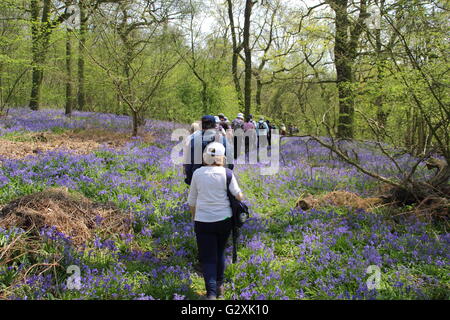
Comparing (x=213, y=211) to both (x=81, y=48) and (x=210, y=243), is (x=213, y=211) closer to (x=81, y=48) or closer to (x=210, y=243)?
(x=210, y=243)

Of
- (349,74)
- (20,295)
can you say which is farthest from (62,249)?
(349,74)

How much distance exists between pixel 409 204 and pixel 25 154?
9630mm

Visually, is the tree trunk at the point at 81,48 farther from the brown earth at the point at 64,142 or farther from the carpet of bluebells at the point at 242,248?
the carpet of bluebells at the point at 242,248

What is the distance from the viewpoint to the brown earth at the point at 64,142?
9223 mm

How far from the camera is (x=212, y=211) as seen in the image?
3855mm

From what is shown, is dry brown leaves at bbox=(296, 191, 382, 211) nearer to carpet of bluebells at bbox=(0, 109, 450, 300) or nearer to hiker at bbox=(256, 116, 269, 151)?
carpet of bluebells at bbox=(0, 109, 450, 300)

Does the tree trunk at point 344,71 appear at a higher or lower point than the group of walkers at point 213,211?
higher

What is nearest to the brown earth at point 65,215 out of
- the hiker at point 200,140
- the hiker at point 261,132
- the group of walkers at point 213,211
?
the hiker at point 200,140

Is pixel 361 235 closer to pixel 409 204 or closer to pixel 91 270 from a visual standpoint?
pixel 409 204

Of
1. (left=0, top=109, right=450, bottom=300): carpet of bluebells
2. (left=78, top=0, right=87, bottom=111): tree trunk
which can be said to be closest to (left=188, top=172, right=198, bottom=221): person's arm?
(left=0, top=109, right=450, bottom=300): carpet of bluebells

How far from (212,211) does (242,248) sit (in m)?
1.53

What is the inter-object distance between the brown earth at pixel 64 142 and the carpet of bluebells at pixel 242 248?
1.13m

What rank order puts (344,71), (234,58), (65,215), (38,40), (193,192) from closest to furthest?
1. (193,192)
2. (65,215)
3. (344,71)
4. (38,40)
5. (234,58)

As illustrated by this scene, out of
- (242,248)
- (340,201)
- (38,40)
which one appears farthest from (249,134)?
(38,40)
